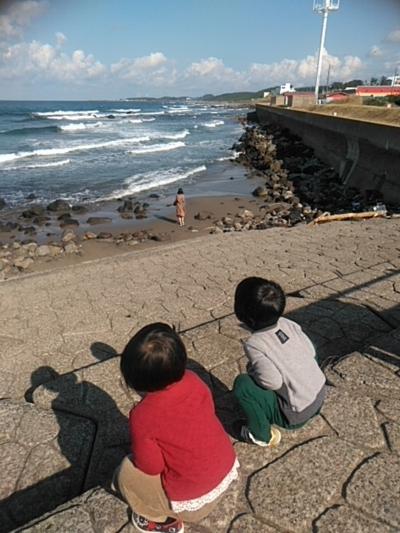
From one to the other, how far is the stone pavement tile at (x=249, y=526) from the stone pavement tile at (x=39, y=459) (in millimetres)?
802

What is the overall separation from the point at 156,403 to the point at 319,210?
36.2ft

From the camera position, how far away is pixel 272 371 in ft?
5.99

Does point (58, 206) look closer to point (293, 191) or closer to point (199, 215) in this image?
point (199, 215)

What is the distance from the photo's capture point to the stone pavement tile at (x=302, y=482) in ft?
5.37

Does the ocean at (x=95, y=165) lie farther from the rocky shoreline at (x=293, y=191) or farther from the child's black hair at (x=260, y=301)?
the child's black hair at (x=260, y=301)

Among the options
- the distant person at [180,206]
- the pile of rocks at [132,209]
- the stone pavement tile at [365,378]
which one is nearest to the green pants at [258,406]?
the stone pavement tile at [365,378]

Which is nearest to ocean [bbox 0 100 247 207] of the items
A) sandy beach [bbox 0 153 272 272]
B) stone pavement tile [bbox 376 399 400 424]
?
sandy beach [bbox 0 153 272 272]

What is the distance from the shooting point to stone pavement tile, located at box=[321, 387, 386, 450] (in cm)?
201

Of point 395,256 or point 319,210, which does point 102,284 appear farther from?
point 319,210

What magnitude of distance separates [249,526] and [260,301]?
87 centimetres

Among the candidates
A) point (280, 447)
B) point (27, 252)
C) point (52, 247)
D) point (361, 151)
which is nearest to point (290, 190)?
point (361, 151)

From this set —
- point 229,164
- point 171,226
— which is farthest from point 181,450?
point 229,164

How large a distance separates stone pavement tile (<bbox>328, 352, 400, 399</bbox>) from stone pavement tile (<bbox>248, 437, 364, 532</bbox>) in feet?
1.59

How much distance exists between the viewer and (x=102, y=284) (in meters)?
5.38
